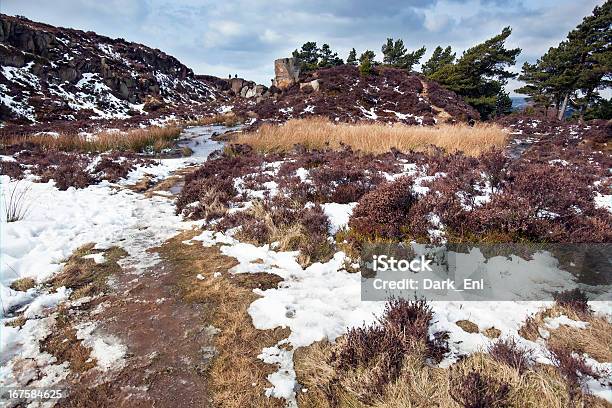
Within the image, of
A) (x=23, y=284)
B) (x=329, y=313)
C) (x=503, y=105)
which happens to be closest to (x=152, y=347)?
(x=329, y=313)

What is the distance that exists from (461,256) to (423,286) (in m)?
0.83

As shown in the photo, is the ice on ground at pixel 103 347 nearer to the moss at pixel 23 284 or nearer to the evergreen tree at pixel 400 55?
the moss at pixel 23 284

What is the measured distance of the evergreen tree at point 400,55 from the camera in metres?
47.3

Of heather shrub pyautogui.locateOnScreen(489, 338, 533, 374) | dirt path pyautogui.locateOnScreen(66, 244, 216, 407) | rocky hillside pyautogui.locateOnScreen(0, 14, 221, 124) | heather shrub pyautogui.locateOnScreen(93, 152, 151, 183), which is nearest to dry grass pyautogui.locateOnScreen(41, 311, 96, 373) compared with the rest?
dirt path pyautogui.locateOnScreen(66, 244, 216, 407)

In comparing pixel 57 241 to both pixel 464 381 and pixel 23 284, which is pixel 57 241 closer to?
pixel 23 284

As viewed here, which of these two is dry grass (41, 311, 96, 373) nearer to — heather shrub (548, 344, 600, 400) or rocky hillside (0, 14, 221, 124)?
heather shrub (548, 344, 600, 400)

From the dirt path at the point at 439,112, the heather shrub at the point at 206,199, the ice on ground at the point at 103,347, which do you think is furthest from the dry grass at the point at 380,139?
the dirt path at the point at 439,112

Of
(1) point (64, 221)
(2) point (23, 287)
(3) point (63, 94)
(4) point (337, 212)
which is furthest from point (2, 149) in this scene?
(3) point (63, 94)

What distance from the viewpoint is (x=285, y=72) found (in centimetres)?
3825

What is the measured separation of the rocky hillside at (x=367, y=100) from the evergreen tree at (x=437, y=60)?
436 inches

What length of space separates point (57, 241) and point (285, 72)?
3705 centimetres

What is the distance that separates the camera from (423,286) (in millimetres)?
3857

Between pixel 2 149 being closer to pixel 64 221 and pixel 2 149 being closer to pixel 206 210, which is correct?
pixel 64 221

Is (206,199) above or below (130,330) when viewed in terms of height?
above
